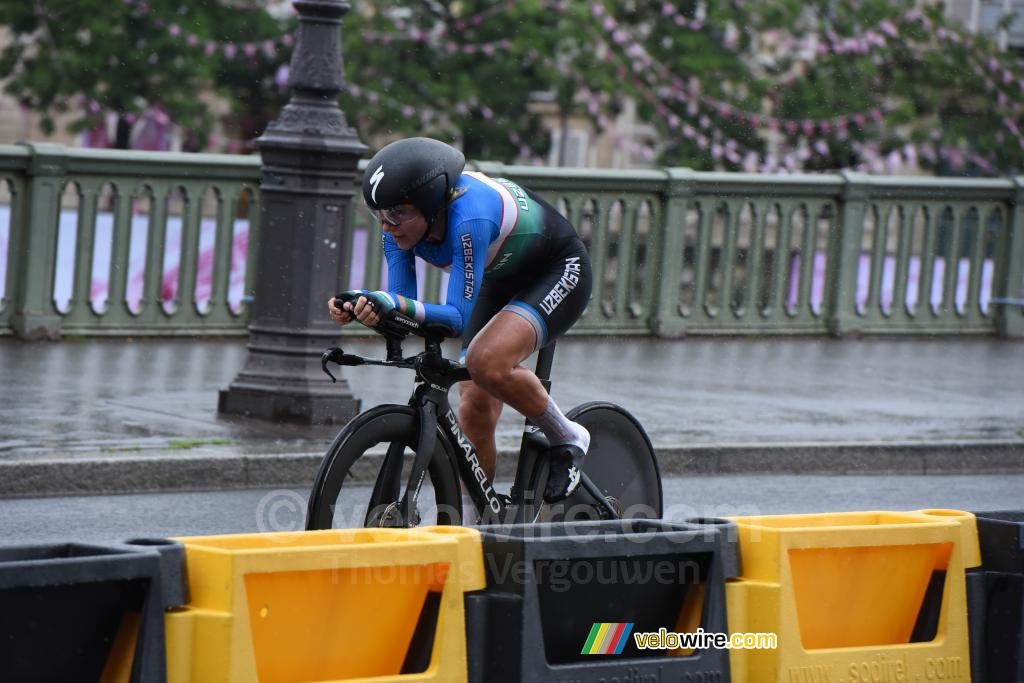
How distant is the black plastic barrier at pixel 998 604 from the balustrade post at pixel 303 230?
5.44 meters

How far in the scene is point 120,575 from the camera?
4.68 metres

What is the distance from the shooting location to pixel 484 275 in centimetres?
700

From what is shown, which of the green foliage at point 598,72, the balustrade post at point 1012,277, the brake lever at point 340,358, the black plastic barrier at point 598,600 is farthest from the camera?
the green foliage at point 598,72

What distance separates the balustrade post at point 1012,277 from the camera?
1912 cm

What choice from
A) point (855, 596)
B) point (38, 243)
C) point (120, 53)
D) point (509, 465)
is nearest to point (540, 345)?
point (855, 596)

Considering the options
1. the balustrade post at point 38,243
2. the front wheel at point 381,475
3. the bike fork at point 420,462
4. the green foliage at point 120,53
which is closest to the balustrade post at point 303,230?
the balustrade post at point 38,243

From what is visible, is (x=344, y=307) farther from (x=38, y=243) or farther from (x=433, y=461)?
(x=38, y=243)

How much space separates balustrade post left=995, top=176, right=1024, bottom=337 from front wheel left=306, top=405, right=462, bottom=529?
13.3 m

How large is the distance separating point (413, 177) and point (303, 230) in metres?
4.91

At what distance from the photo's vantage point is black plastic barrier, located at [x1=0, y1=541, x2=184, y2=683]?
4.57 meters

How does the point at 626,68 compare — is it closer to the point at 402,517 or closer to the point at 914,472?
the point at 914,472

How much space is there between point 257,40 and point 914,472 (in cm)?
2160

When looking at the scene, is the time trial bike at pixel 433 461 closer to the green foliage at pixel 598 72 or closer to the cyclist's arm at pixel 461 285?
the cyclist's arm at pixel 461 285

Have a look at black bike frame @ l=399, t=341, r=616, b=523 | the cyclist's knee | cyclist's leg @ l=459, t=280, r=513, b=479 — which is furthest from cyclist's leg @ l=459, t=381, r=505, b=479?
the cyclist's knee
